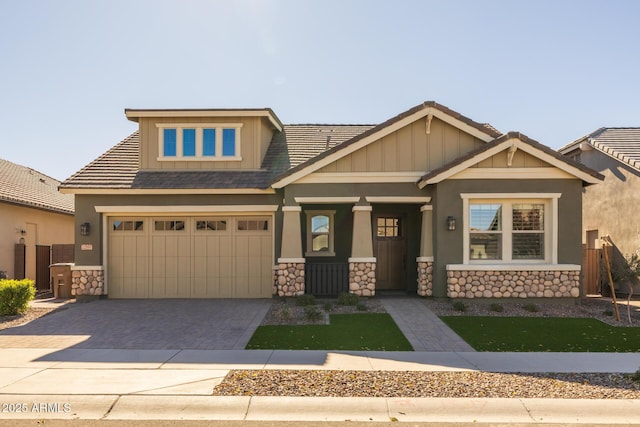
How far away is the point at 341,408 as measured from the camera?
5.47 metres

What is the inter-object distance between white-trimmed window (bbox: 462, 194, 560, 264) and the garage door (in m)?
6.03

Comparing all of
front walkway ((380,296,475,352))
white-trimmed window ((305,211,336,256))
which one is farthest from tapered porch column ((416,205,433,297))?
white-trimmed window ((305,211,336,256))

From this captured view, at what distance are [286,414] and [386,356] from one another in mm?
2892

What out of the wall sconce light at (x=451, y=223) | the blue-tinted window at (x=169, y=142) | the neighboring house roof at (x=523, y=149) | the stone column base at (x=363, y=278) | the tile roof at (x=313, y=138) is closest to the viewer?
the neighboring house roof at (x=523, y=149)

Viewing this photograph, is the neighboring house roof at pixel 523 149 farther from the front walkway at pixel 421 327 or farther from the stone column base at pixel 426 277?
the front walkway at pixel 421 327

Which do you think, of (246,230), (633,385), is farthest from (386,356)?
(246,230)

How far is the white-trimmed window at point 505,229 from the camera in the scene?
12.3 meters

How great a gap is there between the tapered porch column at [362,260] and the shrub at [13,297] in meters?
8.64

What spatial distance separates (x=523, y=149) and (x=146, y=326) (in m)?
10.6

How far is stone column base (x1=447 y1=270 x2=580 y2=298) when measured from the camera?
39.5 ft

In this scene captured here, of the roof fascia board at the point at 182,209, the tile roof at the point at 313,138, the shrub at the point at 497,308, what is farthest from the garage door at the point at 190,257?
the shrub at the point at 497,308

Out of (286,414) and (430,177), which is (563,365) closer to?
(286,414)

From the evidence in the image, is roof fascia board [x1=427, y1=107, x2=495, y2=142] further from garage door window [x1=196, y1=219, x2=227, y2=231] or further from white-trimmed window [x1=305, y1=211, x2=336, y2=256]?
garage door window [x1=196, y1=219, x2=227, y2=231]

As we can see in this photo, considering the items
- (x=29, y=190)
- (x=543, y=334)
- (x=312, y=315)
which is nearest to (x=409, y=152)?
(x=312, y=315)
